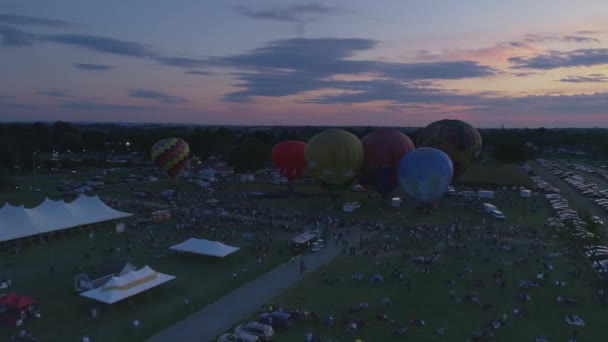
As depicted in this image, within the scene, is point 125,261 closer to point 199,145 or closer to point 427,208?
point 427,208

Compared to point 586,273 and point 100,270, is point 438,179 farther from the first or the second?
point 100,270

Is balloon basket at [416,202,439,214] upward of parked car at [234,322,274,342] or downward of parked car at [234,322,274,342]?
upward

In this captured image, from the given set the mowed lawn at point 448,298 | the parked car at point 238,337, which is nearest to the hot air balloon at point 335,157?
the mowed lawn at point 448,298

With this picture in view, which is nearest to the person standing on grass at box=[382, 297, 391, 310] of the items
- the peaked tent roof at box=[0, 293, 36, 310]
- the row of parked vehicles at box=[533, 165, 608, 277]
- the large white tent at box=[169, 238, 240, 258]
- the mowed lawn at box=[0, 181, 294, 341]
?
the mowed lawn at box=[0, 181, 294, 341]

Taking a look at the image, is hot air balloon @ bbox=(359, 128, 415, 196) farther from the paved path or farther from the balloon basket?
the paved path

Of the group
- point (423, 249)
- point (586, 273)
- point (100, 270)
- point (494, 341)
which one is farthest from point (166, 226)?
point (586, 273)

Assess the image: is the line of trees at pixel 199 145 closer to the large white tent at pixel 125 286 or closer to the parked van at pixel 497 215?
the parked van at pixel 497 215

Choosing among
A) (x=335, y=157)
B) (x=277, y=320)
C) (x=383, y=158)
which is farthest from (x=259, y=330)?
(x=383, y=158)

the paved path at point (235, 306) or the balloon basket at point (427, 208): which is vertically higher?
the balloon basket at point (427, 208)
